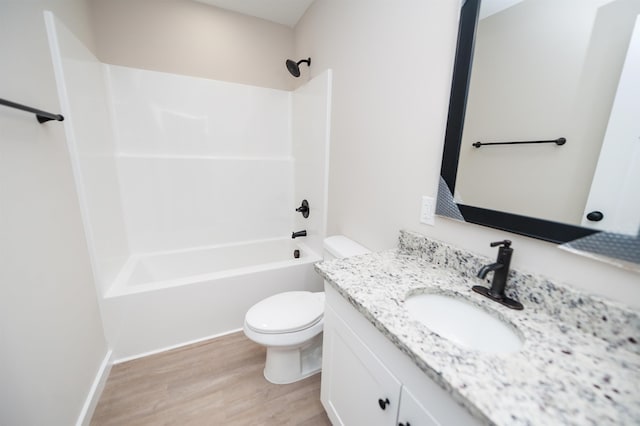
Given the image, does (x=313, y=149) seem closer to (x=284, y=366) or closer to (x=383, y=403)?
(x=284, y=366)

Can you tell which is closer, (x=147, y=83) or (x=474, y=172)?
(x=474, y=172)

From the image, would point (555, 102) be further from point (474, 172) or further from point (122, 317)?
point (122, 317)

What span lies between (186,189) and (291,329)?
1.70m

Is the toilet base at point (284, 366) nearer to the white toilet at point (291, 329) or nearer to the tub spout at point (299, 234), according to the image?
the white toilet at point (291, 329)

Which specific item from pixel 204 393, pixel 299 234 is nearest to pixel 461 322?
pixel 204 393

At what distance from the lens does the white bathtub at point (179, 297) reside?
5.09 ft

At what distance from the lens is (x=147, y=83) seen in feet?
6.47

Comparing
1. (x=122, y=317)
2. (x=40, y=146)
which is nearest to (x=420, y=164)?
(x=40, y=146)

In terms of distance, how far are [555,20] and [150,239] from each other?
2.85 m

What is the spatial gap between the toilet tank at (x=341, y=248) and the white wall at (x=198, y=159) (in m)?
1.16

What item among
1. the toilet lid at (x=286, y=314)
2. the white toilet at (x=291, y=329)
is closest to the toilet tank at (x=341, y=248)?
the white toilet at (x=291, y=329)

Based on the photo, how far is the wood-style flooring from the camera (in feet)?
4.02

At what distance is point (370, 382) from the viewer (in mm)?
814

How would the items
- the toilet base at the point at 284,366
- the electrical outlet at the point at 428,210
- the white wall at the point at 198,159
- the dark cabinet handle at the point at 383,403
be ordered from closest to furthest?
the dark cabinet handle at the point at 383,403 < the electrical outlet at the point at 428,210 < the toilet base at the point at 284,366 < the white wall at the point at 198,159
